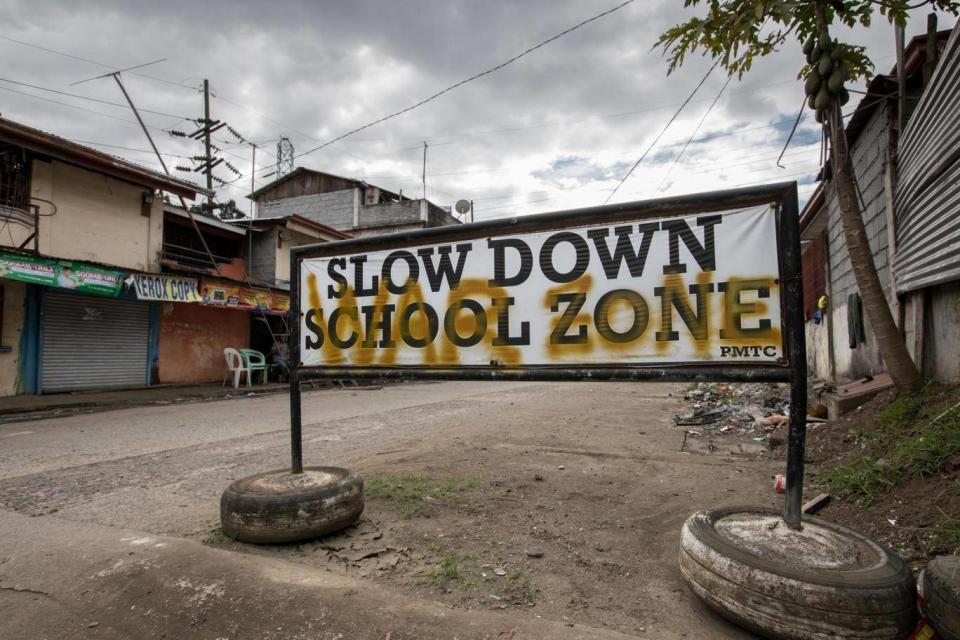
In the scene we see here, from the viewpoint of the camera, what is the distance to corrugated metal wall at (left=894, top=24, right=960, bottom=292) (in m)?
4.01

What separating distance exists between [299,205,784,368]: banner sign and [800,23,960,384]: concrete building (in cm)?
272

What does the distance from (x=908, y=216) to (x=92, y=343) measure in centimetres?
1632

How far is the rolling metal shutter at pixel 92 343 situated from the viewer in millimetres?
12016

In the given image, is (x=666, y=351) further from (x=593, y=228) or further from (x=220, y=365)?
(x=220, y=365)

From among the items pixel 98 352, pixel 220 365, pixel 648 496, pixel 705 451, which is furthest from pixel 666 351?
pixel 220 365

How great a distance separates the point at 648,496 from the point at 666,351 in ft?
5.51

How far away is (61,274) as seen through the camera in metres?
10.6

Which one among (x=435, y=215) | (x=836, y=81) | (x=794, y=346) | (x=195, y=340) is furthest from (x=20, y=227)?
(x=435, y=215)

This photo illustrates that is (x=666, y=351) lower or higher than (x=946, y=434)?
higher

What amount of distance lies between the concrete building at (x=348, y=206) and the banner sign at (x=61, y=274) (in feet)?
64.0

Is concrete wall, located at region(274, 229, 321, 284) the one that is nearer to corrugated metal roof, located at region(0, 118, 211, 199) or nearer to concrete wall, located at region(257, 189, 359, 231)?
corrugated metal roof, located at region(0, 118, 211, 199)

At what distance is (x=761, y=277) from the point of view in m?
2.45

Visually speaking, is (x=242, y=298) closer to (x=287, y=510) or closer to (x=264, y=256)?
(x=264, y=256)

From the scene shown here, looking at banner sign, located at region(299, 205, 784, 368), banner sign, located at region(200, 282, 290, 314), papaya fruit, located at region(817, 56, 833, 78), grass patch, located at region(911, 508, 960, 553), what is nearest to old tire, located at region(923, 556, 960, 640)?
grass patch, located at region(911, 508, 960, 553)
